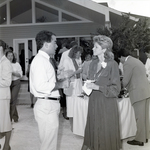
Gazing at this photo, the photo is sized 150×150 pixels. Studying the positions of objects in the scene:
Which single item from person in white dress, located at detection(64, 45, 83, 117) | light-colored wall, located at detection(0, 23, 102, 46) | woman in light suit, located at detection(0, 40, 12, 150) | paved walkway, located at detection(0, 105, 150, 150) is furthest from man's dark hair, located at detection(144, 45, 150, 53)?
woman in light suit, located at detection(0, 40, 12, 150)

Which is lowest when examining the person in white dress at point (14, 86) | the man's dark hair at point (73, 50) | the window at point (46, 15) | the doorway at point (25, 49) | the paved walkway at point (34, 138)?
the paved walkway at point (34, 138)

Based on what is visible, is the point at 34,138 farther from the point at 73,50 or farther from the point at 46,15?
the point at 46,15

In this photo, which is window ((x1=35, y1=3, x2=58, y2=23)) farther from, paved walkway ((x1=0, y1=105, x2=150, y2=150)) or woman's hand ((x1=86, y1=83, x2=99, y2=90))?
woman's hand ((x1=86, y1=83, x2=99, y2=90))


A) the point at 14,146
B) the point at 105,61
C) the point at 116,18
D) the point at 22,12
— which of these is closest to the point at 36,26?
the point at 22,12

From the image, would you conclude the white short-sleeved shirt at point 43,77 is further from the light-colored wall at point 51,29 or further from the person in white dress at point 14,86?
the light-colored wall at point 51,29

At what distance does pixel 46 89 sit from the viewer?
77.5 inches

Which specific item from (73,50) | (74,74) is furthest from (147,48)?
(74,74)

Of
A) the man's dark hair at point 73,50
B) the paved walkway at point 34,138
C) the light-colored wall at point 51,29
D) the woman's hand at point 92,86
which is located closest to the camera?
the woman's hand at point 92,86

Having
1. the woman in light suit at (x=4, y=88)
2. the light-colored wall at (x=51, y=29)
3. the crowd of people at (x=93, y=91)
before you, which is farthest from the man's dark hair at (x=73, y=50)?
the light-colored wall at (x=51, y=29)

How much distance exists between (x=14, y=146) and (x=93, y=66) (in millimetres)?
1888

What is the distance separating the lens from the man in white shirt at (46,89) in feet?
6.47

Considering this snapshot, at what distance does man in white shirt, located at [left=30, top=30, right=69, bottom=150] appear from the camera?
197 centimetres

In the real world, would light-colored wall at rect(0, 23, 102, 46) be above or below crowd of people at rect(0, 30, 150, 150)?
above

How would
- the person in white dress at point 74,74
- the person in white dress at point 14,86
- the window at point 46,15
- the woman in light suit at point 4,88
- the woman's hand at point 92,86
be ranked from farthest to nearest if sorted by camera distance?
the window at point 46,15, the person in white dress at point 14,86, the person in white dress at point 74,74, the woman in light suit at point 4,88, the woman's hand at point 92,86
